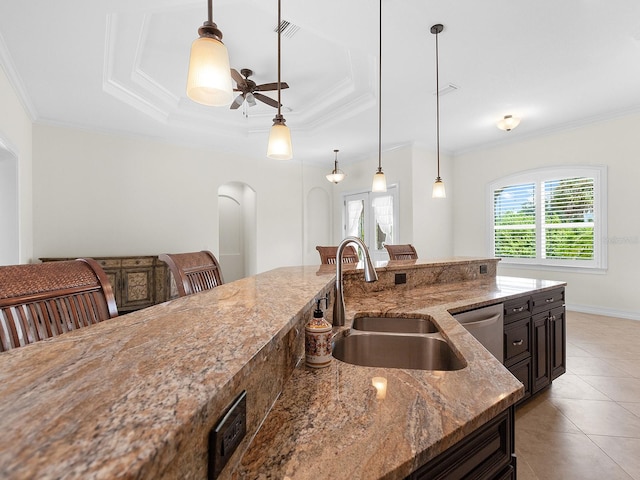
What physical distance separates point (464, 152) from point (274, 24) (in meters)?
4.38

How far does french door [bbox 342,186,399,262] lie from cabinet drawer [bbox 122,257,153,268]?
132 inches

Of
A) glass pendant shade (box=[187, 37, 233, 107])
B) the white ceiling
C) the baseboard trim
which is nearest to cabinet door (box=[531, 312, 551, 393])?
the white ceiling

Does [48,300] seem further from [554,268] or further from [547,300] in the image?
[554,268]

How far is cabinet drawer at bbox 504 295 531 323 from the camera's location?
2.08 m

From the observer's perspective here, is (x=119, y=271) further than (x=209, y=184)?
No

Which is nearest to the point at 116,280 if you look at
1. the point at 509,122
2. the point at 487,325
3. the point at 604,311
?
the point at 487,325

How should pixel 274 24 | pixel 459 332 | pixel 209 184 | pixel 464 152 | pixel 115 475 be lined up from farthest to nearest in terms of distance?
pixel 464 152
pixel 209 184
pixel 274 24
pixel 459 332
pixel 115 475

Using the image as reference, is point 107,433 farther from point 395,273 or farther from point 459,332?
point 395,273

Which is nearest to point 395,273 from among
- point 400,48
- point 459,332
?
point 459,332

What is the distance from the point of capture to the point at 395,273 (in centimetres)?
236

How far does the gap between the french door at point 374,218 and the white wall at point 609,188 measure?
1.81 meters

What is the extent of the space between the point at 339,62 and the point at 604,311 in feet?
15.4

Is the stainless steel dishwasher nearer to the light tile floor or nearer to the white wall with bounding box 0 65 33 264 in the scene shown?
the light tile floor

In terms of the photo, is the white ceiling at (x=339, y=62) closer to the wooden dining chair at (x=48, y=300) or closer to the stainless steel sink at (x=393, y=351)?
the wooden dining chair at (x=48, y=300)
